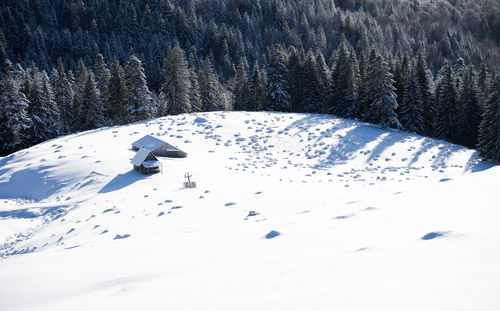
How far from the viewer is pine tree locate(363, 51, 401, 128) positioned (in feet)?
129

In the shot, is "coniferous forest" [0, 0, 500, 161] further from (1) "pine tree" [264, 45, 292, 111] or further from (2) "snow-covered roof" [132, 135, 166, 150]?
(2) "snow-covered roof" [132, 135, 166, 150]

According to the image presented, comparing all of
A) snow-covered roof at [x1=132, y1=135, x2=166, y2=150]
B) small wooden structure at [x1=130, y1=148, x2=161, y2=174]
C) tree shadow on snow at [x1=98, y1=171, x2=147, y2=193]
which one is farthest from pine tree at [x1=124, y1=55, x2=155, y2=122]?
tree shadow on snow at [x1=98, y1=171, x2=147, y2=193]

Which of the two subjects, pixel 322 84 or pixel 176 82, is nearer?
pixel 176 82

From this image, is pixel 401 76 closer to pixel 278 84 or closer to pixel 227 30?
pixel 278 84

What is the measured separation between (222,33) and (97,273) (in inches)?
4643

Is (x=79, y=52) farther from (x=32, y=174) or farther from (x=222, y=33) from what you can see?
(x=32, y=174)

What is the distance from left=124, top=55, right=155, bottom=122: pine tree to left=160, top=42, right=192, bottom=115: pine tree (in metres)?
2.82

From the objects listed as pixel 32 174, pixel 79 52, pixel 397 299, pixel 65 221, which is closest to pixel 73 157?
pixel 32 174

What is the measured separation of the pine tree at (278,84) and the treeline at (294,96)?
0.47ft

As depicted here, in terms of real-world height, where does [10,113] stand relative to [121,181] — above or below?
above

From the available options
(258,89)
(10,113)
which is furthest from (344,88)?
(10,113)

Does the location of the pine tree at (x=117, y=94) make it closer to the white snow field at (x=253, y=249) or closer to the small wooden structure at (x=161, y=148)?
the small wooden structure at (x=161, y=148)

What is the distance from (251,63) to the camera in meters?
116

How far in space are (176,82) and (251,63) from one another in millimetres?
76362
